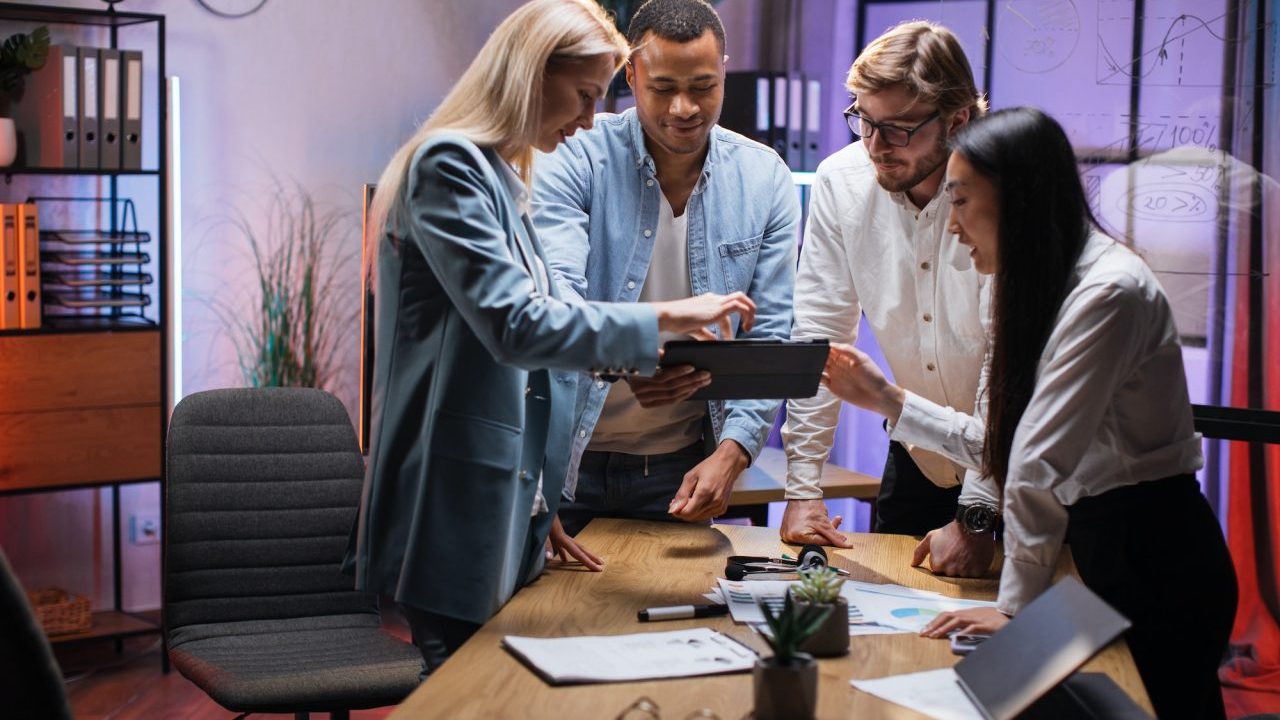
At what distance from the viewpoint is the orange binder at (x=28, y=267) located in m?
3.87

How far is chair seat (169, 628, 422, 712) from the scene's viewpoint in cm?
228

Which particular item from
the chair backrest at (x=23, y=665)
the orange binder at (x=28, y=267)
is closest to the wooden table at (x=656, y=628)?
the chair backrest at (x=23, y=665)

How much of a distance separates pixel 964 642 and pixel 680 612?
1.23ft

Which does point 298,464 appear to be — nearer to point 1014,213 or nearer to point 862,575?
point 862,575

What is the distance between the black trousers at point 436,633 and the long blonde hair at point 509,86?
1.57 feet

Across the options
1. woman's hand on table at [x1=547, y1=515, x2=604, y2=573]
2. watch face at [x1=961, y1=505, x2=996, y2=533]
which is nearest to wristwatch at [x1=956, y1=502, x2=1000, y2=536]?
watch face at [x1=961, y1=505, x2=996, y2=533]

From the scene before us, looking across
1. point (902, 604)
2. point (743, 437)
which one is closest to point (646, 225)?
point (743, 437)

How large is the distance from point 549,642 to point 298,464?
4.20 ft

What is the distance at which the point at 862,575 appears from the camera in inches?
78.9

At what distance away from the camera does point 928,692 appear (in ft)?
4.82

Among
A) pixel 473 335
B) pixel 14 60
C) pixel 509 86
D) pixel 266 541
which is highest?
pixel 14 60

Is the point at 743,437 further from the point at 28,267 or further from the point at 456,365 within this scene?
the point at 28,267


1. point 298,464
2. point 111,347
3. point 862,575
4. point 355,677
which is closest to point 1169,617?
point 862,575

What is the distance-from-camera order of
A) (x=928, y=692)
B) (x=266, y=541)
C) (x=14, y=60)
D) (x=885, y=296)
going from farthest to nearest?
1. (x=14, y=60)
2. (x=266, y=541)
3. (x=885, y=296)
4. (x=928, y=692)
